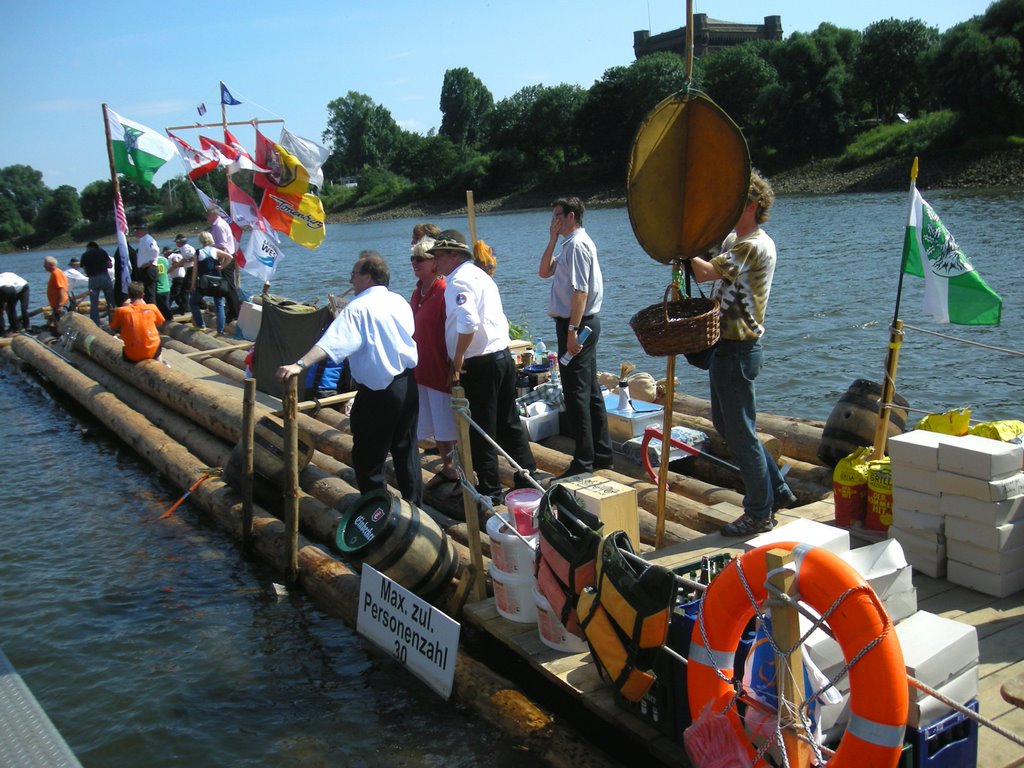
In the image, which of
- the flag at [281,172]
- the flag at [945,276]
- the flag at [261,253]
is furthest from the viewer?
the flag at [261,253]

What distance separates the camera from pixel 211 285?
16828 millimetres

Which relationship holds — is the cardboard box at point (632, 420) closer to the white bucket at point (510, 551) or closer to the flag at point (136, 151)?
the white bucket at point (510, 551)

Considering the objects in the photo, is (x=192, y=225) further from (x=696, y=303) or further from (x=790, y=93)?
(x=696, y=303)

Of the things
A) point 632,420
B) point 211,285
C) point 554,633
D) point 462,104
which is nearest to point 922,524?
point 554,633

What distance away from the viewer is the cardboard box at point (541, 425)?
29.7ft

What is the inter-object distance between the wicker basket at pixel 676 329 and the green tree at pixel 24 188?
456 feet

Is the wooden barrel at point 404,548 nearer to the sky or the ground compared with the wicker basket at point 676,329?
nearer to the ground

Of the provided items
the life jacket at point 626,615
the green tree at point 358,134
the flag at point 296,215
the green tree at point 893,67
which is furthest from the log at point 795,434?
the green tree at point 358,134

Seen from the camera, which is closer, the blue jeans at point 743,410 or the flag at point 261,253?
the blue jeans at point 743,410

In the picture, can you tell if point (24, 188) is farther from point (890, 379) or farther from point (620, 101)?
point (890, 379)

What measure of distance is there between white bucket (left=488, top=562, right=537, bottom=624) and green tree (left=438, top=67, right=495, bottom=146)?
134886mm

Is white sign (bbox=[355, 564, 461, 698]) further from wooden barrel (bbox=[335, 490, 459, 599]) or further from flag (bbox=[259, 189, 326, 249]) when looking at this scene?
flag (bbox=[259, 189, 326, 249])

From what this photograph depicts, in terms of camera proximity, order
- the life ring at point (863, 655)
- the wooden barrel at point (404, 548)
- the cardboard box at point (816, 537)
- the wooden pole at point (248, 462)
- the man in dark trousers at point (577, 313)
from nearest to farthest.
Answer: the life ring at point (863, 655), the cardboard box at point (816, 537), the wooden barrel at point (404, 548), the man in dark trousers at point (577, 313), the wooden pole at point (248, 462)

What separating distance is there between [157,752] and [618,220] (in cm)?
4564
